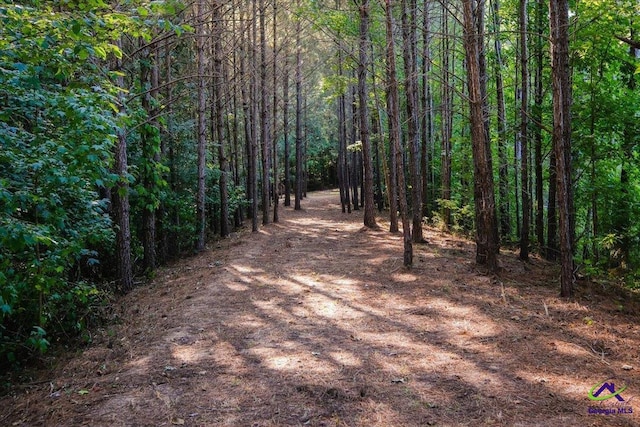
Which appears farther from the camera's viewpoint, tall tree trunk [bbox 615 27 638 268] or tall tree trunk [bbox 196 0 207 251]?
tall tree trunk [bbox 196 0 207 251]

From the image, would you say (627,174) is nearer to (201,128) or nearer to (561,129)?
(561,129)

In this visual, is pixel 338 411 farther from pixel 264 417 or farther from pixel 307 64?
pixel 307 64

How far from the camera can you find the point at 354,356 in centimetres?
485

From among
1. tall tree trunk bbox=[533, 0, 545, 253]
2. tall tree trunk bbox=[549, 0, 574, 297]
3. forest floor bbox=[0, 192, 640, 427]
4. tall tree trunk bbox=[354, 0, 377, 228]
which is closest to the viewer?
forest floor bbox=[0, 192, 640, 427]

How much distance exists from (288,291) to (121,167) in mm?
3922

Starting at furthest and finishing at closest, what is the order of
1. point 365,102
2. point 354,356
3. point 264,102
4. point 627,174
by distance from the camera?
1. point 264,102
2. point 365,102
3. point 627,174
4. point 354,356

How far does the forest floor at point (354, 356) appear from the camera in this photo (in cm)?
370

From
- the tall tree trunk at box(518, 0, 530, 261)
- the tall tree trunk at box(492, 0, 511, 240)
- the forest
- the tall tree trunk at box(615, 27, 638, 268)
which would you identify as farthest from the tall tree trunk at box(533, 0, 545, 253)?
the tall tree trunk at box(615, 27, 638, 268)

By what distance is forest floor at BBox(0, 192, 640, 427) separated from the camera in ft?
12.1

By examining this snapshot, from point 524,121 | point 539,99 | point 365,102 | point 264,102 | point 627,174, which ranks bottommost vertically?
point 627,174
